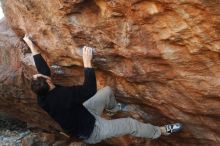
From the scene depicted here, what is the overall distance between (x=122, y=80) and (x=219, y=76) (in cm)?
161

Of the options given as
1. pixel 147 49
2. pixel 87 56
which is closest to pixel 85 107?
pixel 87 56

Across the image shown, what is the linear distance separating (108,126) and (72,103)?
0.72 meters

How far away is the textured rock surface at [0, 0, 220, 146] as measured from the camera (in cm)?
448

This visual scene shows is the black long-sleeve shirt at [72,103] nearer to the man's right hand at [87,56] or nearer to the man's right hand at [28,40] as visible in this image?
the man's right hand at [87,56]

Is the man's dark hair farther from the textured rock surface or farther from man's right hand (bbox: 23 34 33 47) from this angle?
man's right hand (bbox: 23 34 33 47)

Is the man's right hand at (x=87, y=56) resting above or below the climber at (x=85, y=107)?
above

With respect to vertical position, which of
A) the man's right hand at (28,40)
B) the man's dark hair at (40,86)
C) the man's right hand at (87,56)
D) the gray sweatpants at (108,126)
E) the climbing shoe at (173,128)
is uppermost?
the man's right hand at (28,40)

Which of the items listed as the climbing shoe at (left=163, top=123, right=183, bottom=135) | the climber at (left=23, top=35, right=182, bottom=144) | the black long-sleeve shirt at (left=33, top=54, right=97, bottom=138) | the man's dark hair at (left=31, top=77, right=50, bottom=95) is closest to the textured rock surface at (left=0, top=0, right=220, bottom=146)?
the climbing shoe at (left=163, top=123, right=183, bottom=135)

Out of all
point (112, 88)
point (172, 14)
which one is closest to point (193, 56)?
point (172, 14)

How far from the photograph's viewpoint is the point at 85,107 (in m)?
5.68

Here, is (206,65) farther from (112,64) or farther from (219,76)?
(112,64)

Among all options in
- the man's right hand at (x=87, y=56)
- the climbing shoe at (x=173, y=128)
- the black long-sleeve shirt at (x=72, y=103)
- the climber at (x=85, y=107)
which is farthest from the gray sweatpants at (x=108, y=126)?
the man's right hand at (x=87, y=56)

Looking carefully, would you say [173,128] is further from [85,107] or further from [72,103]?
[72,103]

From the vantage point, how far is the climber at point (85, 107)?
209 inches
